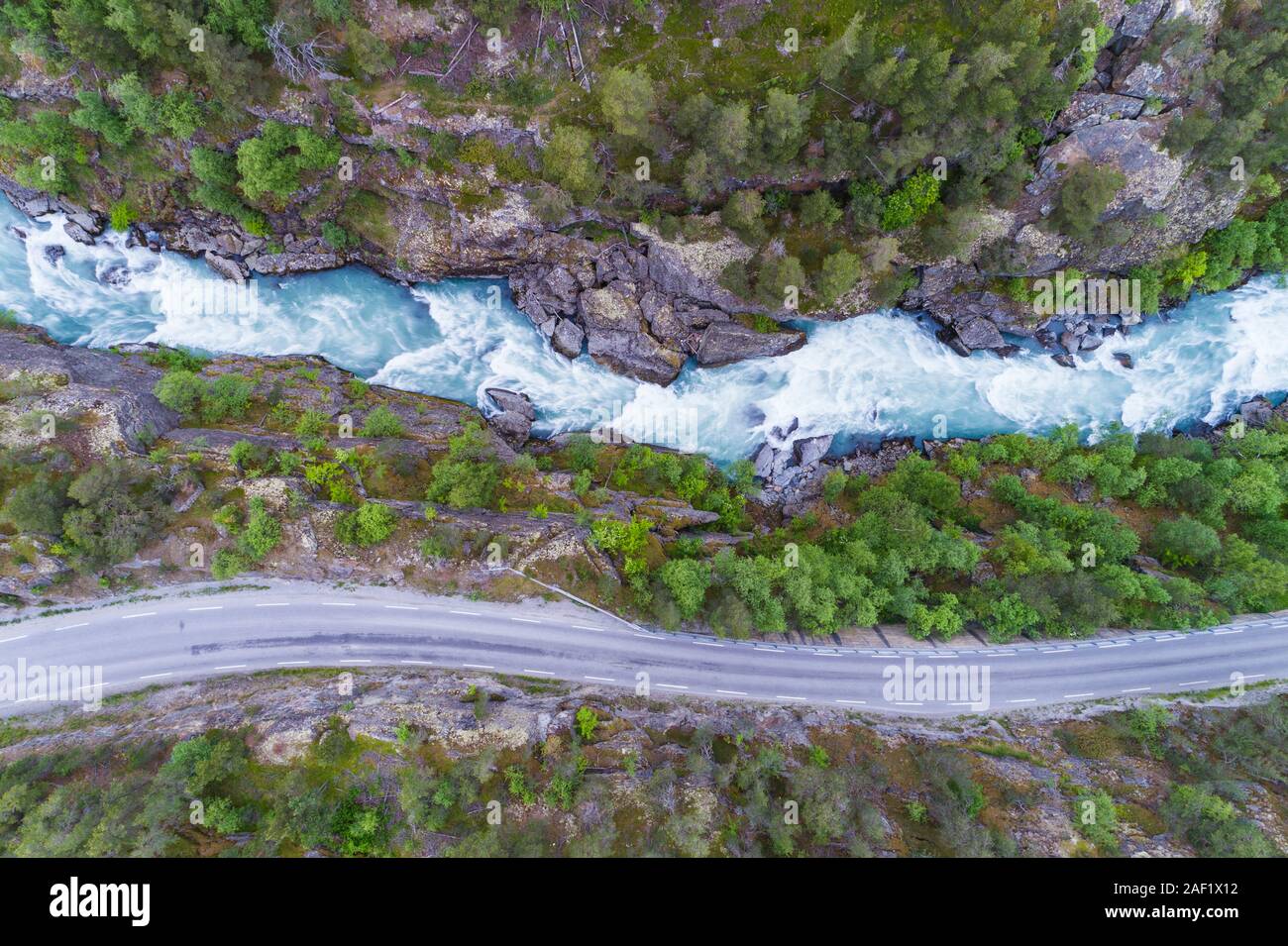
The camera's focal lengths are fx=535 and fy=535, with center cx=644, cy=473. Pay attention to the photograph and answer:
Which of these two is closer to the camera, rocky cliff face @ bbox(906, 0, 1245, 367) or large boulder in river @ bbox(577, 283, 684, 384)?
rocky cliff face @ bbox(906, 0, 1245, 367)

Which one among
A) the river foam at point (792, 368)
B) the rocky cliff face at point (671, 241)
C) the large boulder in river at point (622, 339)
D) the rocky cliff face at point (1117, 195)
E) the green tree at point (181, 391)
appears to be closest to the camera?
the green tree at point (181, 391)

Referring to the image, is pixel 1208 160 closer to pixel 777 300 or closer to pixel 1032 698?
pixel 777 300

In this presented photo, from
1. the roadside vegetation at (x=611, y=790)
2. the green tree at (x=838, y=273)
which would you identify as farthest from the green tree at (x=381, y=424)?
the green tree at (x=838, y=273)

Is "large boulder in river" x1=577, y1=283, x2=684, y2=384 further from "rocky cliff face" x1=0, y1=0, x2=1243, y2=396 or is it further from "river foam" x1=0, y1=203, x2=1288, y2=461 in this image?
"river foam" x1=0, y1=203, x2=1288, y2=461

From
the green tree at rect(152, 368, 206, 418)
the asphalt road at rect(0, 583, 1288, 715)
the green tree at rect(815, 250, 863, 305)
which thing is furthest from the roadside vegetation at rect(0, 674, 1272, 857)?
the green tree at rect(815, 250, 863, 305)

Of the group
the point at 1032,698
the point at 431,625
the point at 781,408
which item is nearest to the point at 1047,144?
the point at 781,408

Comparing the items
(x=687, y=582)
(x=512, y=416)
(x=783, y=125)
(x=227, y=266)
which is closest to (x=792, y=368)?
(x=783, y=125)

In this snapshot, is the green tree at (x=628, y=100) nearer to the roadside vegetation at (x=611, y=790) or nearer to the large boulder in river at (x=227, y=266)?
the large boulder in river at (x=227, y=266)

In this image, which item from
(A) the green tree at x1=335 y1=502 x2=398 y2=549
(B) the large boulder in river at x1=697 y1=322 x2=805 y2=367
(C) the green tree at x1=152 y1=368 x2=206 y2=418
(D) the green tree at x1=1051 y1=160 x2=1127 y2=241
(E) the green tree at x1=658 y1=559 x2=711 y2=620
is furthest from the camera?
(B) the large boulder in river at x1=697 y1=322 x2=805 y2=367

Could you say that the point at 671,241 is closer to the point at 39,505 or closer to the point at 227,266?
the point at 227,266
